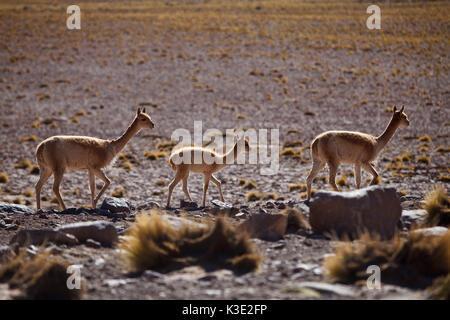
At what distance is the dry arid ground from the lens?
745cm

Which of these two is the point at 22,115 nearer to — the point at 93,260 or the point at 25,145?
the point at 25,145

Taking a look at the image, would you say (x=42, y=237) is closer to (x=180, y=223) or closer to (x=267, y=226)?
(x=180, y=223)

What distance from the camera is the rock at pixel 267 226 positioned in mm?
8352

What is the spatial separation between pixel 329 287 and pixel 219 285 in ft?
3.63

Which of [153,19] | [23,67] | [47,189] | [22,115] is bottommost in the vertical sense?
[47,189]

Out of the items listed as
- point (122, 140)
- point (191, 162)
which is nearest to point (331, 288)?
point (191, 162)

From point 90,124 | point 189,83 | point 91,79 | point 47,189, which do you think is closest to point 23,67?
point 91,79

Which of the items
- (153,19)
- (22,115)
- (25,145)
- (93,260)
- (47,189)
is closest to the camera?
(93,260)

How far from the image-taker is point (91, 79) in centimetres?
3597

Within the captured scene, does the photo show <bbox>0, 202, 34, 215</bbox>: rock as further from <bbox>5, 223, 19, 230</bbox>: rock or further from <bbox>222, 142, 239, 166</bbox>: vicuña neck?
<bbox>222, 142, 239, 166</bbox>: vicuña neck

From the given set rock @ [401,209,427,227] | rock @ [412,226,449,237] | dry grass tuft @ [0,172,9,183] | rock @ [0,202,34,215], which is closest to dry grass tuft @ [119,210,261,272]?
rock @ [412,226,449,237]

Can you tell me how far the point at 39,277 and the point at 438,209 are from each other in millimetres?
5549

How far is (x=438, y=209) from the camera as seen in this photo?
8992mm

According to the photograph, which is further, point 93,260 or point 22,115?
point 22,115
